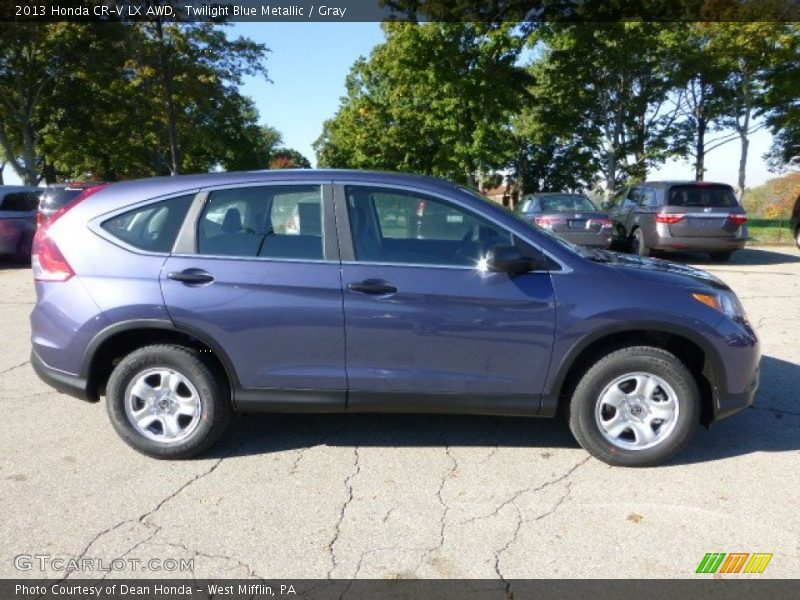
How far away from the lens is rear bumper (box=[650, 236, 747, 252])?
11188 mm

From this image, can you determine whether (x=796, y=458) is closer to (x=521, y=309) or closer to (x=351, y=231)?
(x=521, y=309)

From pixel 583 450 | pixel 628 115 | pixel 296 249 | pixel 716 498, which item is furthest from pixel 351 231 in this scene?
pixel 628 115

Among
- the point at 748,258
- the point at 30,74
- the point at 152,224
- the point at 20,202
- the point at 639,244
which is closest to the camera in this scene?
the point at 152,224

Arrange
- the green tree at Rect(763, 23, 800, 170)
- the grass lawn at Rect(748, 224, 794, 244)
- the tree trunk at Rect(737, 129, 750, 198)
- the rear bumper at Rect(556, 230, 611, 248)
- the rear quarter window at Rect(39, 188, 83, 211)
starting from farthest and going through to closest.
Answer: the tree trunk at Rect(737, 129, 750, 198), the green tree at Rect(763, 23, 800, 170), the grass lawn at Rect(748, 224, 794, 244), the rear quarter window at Rect(39, 188, 83, 211), the rear bumper at Rect(556, 230, 611, 248)

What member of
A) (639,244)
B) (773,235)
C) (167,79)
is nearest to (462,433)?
(639,244)

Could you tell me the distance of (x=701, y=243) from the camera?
11.2 m

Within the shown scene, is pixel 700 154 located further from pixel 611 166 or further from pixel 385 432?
pixel 385 432

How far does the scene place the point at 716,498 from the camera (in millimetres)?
3027

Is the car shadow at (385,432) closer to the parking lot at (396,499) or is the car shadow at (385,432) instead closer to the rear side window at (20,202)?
the parking lot at (396,499)

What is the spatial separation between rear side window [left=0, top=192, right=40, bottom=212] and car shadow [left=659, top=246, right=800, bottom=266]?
45.5 feet

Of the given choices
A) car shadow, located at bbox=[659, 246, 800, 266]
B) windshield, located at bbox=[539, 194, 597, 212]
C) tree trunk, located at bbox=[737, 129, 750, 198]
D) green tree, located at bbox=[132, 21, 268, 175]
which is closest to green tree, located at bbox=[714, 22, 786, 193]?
tree trunk, located at bbox=[737, 129, 750, 198]

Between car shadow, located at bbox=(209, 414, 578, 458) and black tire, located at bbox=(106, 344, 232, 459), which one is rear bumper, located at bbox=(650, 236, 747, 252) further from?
black tire, located at bbox=(106, 344, 232, 459)

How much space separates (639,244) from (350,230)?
10.5 metres

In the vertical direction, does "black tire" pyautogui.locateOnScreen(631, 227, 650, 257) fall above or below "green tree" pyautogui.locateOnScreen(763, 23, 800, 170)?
below
